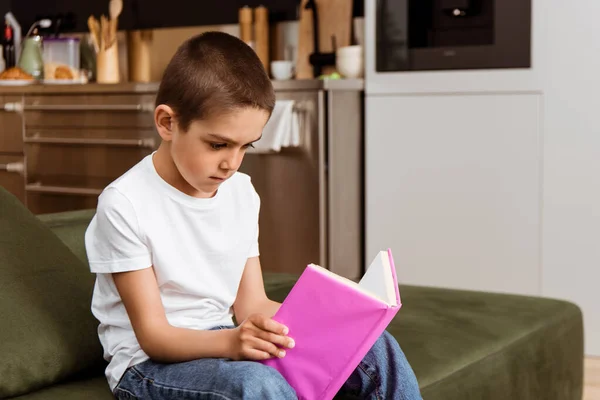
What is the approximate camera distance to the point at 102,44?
469 centimetres

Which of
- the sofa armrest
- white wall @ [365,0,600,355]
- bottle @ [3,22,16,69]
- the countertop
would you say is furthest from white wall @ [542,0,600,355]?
bottle @ [3,22,16,69]

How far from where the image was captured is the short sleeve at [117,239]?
4.66ft

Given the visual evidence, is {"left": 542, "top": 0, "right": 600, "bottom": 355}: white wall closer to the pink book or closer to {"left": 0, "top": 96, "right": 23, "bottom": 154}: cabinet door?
the pink book

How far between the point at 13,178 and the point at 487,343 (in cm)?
333

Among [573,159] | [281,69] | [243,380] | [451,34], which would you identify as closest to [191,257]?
[243,380]

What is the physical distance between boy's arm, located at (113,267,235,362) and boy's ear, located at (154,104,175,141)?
0.73ft

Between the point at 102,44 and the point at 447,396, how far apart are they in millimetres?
3468

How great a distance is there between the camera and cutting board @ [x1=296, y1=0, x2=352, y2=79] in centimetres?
420

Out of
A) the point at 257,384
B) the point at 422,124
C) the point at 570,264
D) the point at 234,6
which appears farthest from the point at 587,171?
the point at 257,384

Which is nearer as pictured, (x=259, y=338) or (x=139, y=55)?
(x=259, y=338)

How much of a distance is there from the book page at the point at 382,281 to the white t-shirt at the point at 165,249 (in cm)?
27

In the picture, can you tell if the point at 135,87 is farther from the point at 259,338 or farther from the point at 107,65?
the point at 259,338

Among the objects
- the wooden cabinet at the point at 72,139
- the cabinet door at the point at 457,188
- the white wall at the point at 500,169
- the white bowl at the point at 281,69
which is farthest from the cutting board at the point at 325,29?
the wooden cabinet at the point at 72,139

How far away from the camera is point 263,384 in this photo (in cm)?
129
